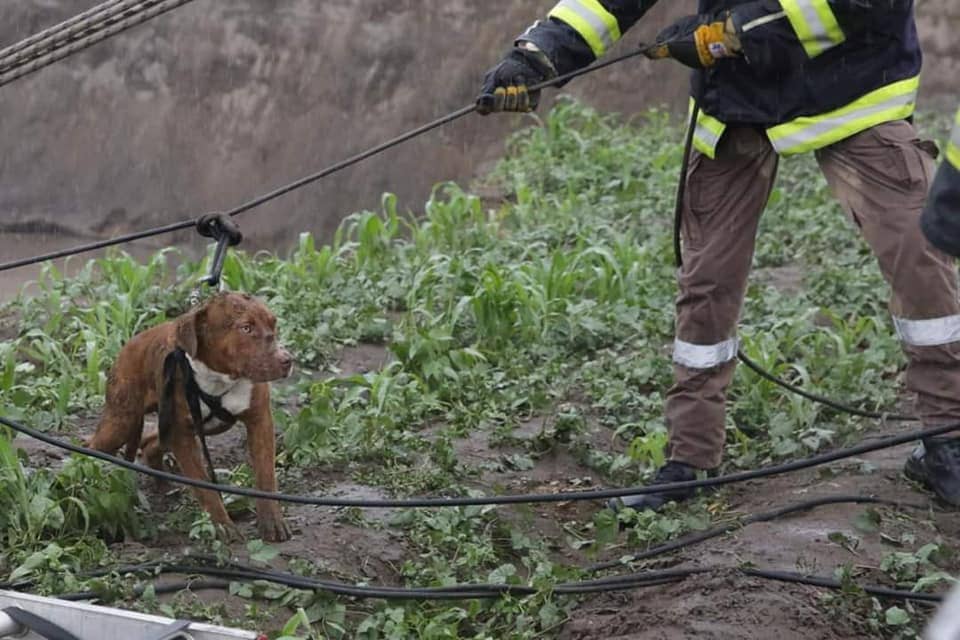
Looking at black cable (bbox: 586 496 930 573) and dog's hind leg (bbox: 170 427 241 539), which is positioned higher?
dog's hind leg (bbox: 170 427 241 539)

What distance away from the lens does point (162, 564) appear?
14.4 feet

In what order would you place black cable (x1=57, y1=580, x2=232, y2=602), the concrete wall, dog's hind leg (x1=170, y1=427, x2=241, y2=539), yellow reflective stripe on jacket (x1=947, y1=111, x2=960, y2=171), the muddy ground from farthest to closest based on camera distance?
the concrete wall → dog's hind leg (x1=170, y1=427, x2=241, y2=539) → black cable (x1=57, y1=580, x2=232, y2=602) → the muddy ground → yellow reflective stripe on jacket (x1=947, y1=111, x2=960, y2=171)

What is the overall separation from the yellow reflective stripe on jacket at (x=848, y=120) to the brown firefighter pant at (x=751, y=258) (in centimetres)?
4

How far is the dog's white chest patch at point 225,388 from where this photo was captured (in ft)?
14.9

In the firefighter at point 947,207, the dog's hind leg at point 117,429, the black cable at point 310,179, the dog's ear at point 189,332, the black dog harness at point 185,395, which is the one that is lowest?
the dog's hind leg at point 117,429

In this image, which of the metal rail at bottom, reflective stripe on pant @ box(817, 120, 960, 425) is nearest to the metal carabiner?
the metal rail at bottom

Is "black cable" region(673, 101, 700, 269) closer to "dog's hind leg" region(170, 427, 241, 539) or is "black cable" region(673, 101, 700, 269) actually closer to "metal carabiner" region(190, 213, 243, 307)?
"metal carabiner" region(190, 213, 243, 307)

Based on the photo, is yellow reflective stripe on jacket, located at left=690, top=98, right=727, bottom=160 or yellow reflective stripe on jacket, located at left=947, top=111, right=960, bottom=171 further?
yellow reflective stripe on jacket, located at left=690, top=98, right=727, bottom=160

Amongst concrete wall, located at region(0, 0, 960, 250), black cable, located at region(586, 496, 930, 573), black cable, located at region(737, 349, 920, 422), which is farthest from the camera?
concrete wall, located at region(0, 0, 960, 250)

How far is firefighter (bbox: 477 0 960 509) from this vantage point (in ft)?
15.6

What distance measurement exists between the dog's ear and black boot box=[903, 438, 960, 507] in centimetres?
236

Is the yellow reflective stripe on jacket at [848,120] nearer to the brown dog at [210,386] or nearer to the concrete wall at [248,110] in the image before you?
the brown dog at [210,386]

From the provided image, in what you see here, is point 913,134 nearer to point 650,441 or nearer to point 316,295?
point 650,441

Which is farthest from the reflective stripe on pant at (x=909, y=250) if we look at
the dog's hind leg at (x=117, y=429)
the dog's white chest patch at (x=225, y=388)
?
the dog's hind leg at (x=117, y=429)
